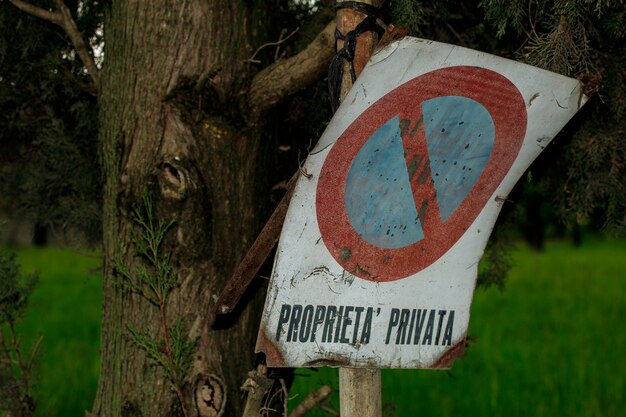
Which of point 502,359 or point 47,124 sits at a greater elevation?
point 47,124

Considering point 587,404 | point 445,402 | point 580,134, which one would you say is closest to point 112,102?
point 580,134

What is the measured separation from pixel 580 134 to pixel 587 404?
3842mm

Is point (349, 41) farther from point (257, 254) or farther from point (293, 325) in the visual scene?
point (293, 325)

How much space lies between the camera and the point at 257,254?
2.25 meters

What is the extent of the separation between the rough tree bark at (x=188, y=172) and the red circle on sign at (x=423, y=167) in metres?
0.69

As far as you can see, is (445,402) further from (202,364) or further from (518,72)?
→ (518,72)

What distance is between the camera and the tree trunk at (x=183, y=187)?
281 centimetres

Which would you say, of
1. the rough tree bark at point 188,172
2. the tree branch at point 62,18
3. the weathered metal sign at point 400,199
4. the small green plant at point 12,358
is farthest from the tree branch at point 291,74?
the small green plant at point 12,358

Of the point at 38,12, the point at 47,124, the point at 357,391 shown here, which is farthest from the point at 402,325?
the point at 47,124

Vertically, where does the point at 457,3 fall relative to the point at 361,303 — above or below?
above

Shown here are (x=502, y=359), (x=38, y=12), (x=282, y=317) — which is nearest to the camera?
(x=282, y=317)

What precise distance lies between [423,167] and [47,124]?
2.31 m

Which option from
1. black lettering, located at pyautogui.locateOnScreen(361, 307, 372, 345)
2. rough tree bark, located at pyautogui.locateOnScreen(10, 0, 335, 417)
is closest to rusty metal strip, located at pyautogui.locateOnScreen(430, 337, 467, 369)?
black lettering, located at pyautogui.locateOnScreen(361, 307, 372, 345)

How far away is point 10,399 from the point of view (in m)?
3.32
